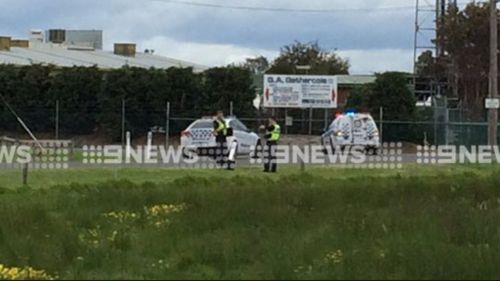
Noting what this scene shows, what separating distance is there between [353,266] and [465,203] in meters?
7.42

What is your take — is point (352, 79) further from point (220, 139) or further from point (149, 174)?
point (149, 174)

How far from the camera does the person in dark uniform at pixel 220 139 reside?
31.7m

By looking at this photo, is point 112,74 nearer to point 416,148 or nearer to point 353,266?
point 416,148

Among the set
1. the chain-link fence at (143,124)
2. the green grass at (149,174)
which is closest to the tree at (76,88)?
the chain-link fence at (143,124)

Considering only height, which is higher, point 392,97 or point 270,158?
point 392,97

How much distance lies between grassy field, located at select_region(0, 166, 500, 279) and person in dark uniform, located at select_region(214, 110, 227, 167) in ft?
32.3

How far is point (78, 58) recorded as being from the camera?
76.1m

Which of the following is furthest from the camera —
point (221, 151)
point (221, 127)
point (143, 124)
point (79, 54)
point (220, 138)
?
point (79, 54)

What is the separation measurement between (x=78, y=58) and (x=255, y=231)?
64126 mm

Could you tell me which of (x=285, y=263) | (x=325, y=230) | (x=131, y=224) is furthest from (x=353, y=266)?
(x=131, y=224)

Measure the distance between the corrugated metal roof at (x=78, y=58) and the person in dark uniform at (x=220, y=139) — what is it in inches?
1373

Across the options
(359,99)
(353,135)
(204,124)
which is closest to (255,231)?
(204,124)

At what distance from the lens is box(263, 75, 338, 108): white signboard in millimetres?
49750

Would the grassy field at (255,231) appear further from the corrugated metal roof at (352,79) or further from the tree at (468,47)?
the corrugated metal roof at (352,79)
